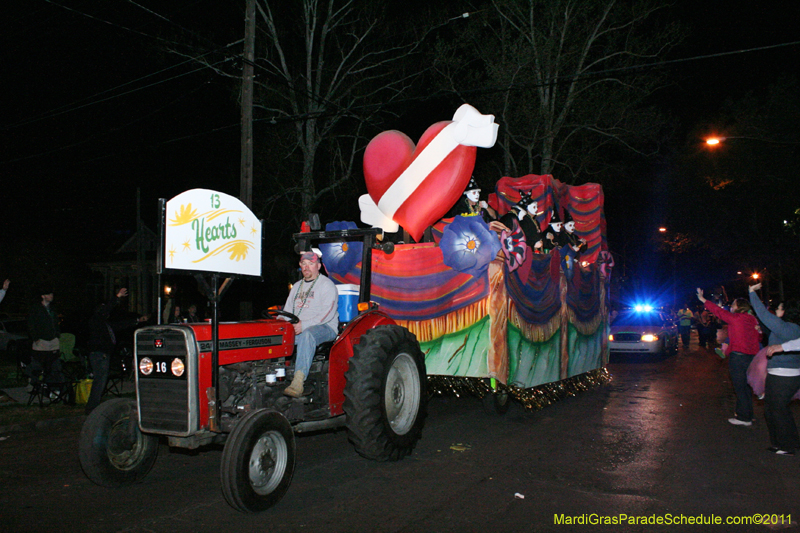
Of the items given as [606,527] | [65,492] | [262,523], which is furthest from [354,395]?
[65,492]

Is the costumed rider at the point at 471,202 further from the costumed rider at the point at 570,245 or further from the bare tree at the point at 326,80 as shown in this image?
the bare tree at the point at 326,80

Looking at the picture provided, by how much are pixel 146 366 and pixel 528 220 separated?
19.2 ft

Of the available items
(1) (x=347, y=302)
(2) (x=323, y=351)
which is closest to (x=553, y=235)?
(1) (x=347, y=302)

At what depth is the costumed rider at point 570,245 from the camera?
9.73 metres

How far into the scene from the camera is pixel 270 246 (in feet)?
74.7

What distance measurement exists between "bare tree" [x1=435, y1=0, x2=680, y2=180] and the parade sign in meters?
15.4

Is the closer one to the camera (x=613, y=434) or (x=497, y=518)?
(x=497, y=518)

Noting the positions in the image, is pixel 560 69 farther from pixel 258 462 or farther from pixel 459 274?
pixel 258 462

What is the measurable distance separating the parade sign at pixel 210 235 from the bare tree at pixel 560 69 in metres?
15.4

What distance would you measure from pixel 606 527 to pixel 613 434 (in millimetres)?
3206

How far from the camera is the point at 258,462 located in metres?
4.66

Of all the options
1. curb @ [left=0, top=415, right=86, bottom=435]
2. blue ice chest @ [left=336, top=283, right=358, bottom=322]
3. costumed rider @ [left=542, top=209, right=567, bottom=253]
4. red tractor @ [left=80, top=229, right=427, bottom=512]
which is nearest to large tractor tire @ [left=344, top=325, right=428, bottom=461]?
red tractor @ [left=80, top=229, right=427, bottom=512]

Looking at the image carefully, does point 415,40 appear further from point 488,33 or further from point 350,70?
point 488,33

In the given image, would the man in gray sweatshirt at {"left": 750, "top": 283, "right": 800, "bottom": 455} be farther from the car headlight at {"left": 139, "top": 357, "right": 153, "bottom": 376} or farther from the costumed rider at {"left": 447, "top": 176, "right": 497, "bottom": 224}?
the car headlight at {"left": 139, "top": 357, "right": 153, "bottom": 376}
